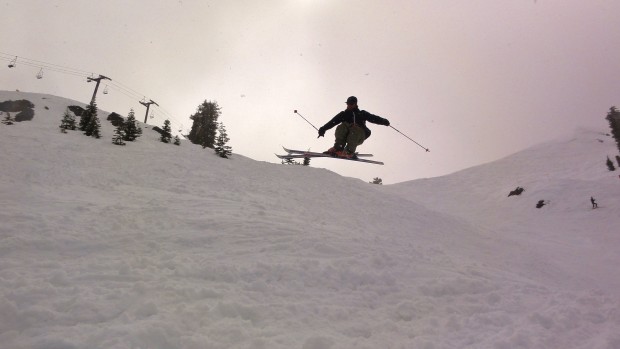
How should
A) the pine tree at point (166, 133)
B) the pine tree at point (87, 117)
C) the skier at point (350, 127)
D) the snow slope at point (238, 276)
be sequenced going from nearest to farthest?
the snow slope at point (238, 276), the skier at point (350, 127), the pine tree at point (87, 117), the pine tree at point (166, 133)

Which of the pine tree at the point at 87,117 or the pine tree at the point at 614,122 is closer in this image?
the pine tree at the point at 87,117

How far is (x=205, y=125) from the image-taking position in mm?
44750

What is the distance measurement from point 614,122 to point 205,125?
44055mm

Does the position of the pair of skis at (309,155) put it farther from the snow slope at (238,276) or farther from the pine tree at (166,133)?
the pine tree at (166,133)

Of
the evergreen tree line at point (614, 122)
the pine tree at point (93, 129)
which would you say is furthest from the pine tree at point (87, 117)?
the evergreen tree line at point (614, 122)

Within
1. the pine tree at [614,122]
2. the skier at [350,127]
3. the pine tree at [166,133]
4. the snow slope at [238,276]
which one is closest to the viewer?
the snow slope at [238,276]

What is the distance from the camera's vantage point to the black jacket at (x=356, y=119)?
11.8 meters

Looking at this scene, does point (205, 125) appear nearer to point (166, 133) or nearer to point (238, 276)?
point (166, 133)

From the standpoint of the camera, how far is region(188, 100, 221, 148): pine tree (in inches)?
1743

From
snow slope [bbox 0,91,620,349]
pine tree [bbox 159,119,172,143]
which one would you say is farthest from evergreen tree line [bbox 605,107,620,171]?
pine tree [bbox 159,119,172,143]

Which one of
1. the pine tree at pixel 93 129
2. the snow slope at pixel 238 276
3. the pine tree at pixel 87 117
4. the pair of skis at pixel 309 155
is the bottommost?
the snow slope at pixel 238 276

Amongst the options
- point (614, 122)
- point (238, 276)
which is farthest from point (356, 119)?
point (614, 122)

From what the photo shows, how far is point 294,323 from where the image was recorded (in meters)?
4.59

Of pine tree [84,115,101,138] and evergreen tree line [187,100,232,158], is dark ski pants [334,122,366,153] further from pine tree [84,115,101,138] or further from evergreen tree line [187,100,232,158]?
evergreen tree line [187,100,232,158]
